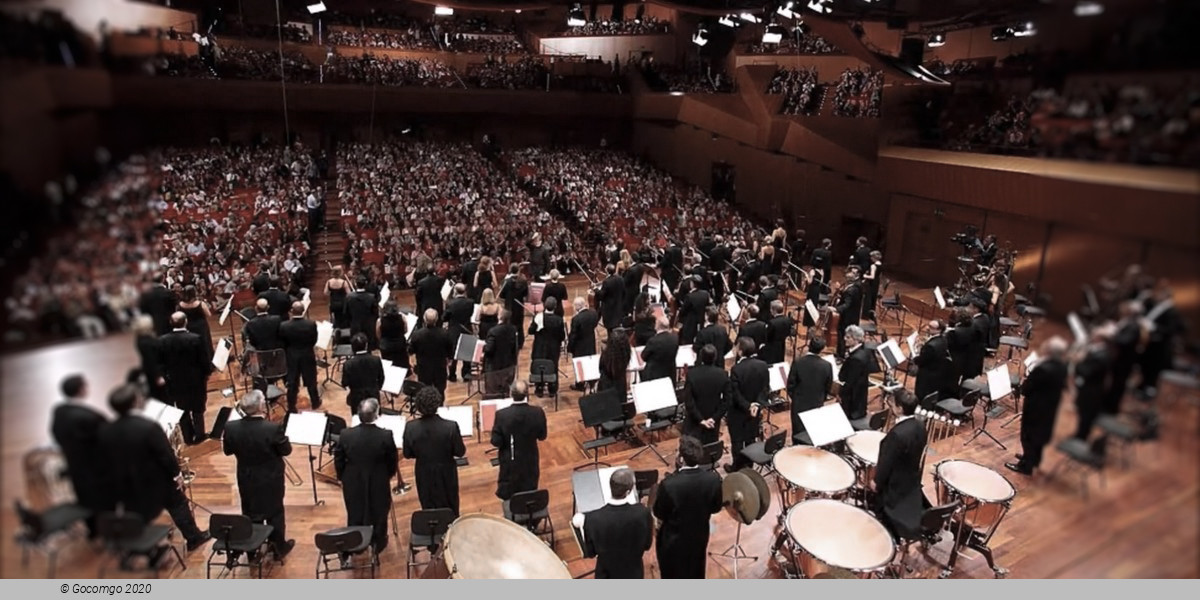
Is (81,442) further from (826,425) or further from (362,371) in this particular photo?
(362,371)

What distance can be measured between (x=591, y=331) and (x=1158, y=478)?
730 cm

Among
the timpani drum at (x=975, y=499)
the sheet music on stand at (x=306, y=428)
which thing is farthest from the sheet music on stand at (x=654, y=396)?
the sheet music on stand at (x=306, y=428)

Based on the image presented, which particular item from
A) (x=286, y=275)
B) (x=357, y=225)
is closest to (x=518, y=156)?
(x=357, y=225)

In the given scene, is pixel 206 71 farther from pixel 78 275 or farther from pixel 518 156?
pixel 78 275

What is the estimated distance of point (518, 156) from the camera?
20922 millimetres

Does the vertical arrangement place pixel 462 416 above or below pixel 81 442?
below

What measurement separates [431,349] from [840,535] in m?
4.98

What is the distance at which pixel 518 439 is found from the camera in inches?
218

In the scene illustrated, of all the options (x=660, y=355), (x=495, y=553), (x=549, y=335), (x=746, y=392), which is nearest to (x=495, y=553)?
(x=495, y=553)

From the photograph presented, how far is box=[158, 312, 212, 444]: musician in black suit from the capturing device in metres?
5.44

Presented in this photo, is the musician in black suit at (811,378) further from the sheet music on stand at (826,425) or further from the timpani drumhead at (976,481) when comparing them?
the timpani drumhead at (976,481)

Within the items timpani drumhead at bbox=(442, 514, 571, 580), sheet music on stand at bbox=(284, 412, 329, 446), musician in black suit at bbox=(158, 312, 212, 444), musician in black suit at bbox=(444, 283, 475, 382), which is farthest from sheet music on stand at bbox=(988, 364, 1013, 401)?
musician in black suit at bbox=(158, 312, 212, 444)

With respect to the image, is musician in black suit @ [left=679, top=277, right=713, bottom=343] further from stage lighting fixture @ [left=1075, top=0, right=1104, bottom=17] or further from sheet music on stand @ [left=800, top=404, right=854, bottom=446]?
stage lighting fixture @ [left=1075, top=0, right=1104, bottom=17]

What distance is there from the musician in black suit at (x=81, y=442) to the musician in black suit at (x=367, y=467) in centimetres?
364
